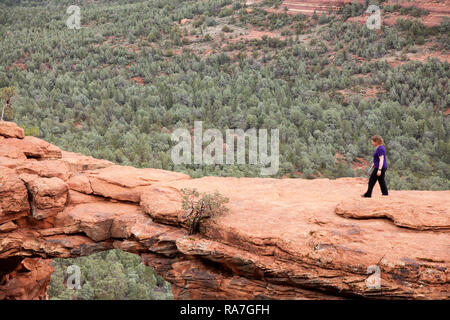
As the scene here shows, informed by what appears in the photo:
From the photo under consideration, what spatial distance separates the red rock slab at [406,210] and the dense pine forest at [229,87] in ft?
74.0

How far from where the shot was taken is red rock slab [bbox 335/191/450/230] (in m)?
10.4

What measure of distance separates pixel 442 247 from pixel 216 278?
18.4 ft

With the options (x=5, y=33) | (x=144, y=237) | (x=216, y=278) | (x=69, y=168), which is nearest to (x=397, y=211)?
(x=216, y=278)

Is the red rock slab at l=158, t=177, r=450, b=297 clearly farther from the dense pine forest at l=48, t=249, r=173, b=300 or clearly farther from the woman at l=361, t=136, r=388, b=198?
the dense pine forest at l=48, t=249, r=173, b=300

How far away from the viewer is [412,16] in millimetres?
66812

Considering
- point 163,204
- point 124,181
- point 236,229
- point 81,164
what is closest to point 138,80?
point 81,164

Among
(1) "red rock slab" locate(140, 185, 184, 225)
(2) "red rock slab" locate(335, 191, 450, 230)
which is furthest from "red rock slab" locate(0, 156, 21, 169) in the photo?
(2) "red rock slab" locate(335, 191, 450, 230)

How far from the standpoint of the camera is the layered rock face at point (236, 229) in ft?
32.2

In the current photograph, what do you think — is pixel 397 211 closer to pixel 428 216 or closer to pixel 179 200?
pixel 428 216

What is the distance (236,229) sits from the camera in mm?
11492

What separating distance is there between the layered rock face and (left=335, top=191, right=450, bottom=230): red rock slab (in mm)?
25

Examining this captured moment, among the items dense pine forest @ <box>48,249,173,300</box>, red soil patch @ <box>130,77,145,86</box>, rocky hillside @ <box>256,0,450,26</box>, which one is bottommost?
dense pine forest @ <box>48,249,173,300</box>

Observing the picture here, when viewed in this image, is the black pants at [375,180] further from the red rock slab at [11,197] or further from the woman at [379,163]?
the red rock slab at [11,197]

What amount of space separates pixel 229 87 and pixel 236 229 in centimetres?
4338
